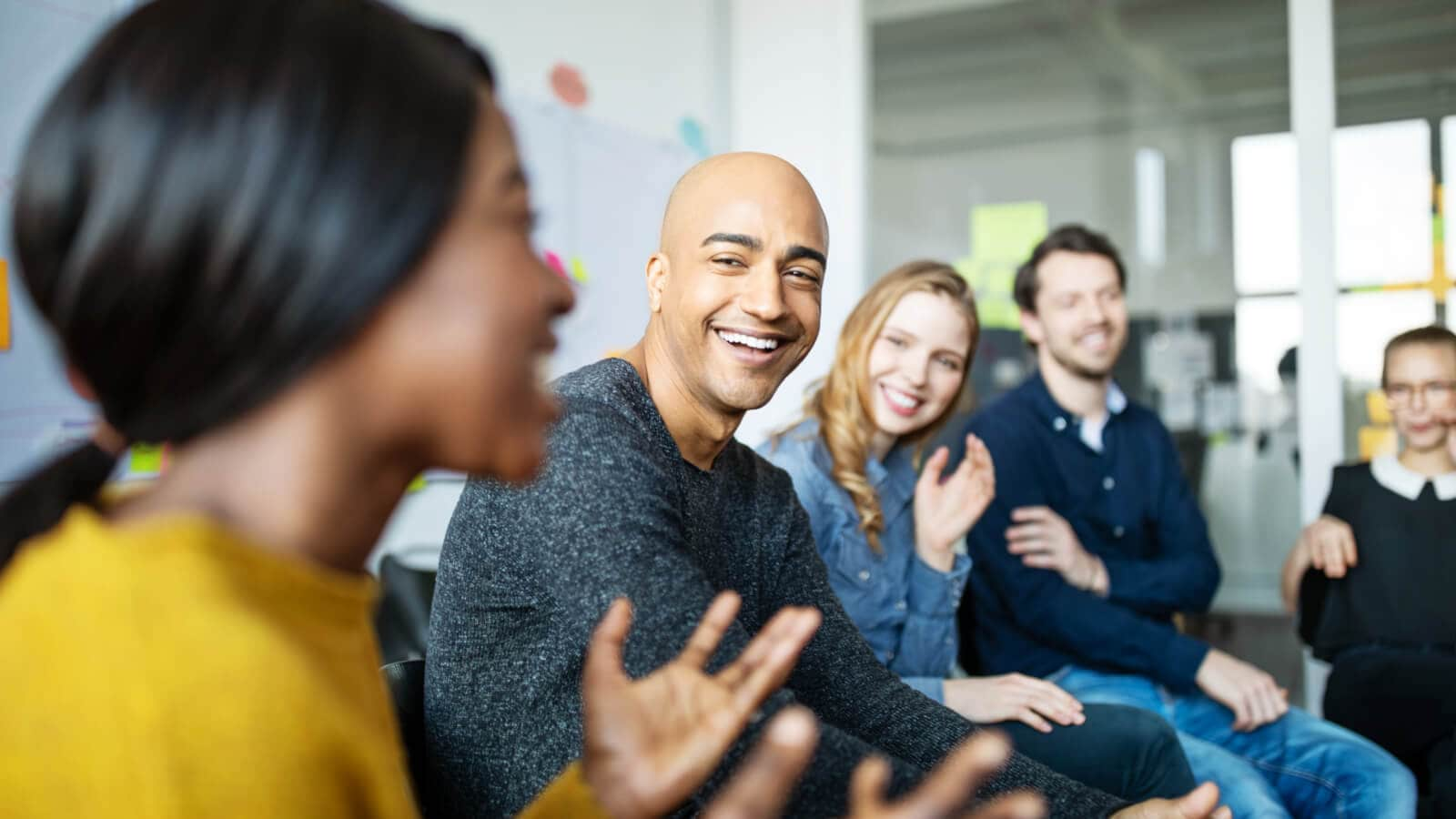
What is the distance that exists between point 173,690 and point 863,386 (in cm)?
187

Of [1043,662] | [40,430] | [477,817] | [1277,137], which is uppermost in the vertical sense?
[1277,137]

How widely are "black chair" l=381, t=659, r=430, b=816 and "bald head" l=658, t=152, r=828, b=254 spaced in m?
0.62

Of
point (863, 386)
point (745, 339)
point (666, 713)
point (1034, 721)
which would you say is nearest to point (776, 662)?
point (666, 713)

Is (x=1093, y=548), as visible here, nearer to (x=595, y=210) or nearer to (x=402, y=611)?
(x=402, y=611)

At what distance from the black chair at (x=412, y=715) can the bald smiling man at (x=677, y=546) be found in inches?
0.8

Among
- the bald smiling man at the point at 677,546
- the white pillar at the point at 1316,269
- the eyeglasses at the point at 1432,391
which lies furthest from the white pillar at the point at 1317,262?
the bald smiling man at the point at 677,546

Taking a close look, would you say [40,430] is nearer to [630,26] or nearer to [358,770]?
[358,770]

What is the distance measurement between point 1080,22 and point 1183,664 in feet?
9.07

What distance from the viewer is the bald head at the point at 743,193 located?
1432 millimetres

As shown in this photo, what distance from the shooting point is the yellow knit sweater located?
514 mm

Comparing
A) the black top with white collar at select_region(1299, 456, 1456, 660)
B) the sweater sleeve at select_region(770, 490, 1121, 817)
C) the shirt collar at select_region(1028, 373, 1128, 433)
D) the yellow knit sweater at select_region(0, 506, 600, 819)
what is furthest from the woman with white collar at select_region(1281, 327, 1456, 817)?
the yellow knit sweater at select_region(0, 506, 600, 819)

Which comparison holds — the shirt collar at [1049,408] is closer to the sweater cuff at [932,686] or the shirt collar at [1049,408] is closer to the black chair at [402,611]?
the sweater cuff at [932,686]

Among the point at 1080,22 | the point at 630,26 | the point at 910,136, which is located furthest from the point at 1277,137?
the point at 630,26

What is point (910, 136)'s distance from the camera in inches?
173
